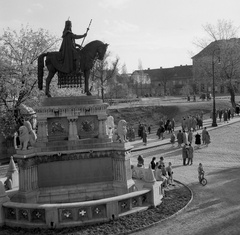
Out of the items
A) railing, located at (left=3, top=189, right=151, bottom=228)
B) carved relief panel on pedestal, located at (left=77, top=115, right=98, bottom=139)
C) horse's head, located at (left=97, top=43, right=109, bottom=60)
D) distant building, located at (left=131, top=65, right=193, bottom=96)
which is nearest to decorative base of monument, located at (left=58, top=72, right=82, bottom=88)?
horse's head, located at (left=97, top=43, right=109, bottom=60)

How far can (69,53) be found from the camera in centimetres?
1459

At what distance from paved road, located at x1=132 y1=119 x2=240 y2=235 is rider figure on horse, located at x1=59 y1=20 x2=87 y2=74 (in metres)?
7.09

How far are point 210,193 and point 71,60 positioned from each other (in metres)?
7.83

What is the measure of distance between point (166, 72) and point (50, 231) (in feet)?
340

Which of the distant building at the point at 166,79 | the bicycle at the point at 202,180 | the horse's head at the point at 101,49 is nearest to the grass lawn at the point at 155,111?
the bicycle at the point at 202,180

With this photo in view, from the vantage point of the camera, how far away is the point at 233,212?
1221cm

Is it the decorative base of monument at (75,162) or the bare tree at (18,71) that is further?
the bare tree at (18,71)

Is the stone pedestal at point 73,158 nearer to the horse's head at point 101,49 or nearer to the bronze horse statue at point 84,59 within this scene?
the bronze horse statue at point 84,59

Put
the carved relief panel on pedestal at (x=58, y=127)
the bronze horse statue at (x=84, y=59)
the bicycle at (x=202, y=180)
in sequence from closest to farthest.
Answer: the carved relief panel on pedestal at (x=58, y=127) → the bronze horse statue at (x=84, y=59) → the bicycle at (x=202, y=180)

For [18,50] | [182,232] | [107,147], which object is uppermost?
[18,50]

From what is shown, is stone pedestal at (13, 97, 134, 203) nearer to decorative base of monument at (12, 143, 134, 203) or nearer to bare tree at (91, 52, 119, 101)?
decorative base of monument at (12, 143, 134, 203)

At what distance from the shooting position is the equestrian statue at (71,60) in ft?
48.0

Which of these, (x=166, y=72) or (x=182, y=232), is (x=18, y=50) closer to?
(x=182, y=232)

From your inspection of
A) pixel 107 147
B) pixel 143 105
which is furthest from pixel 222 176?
pixel 143 105
